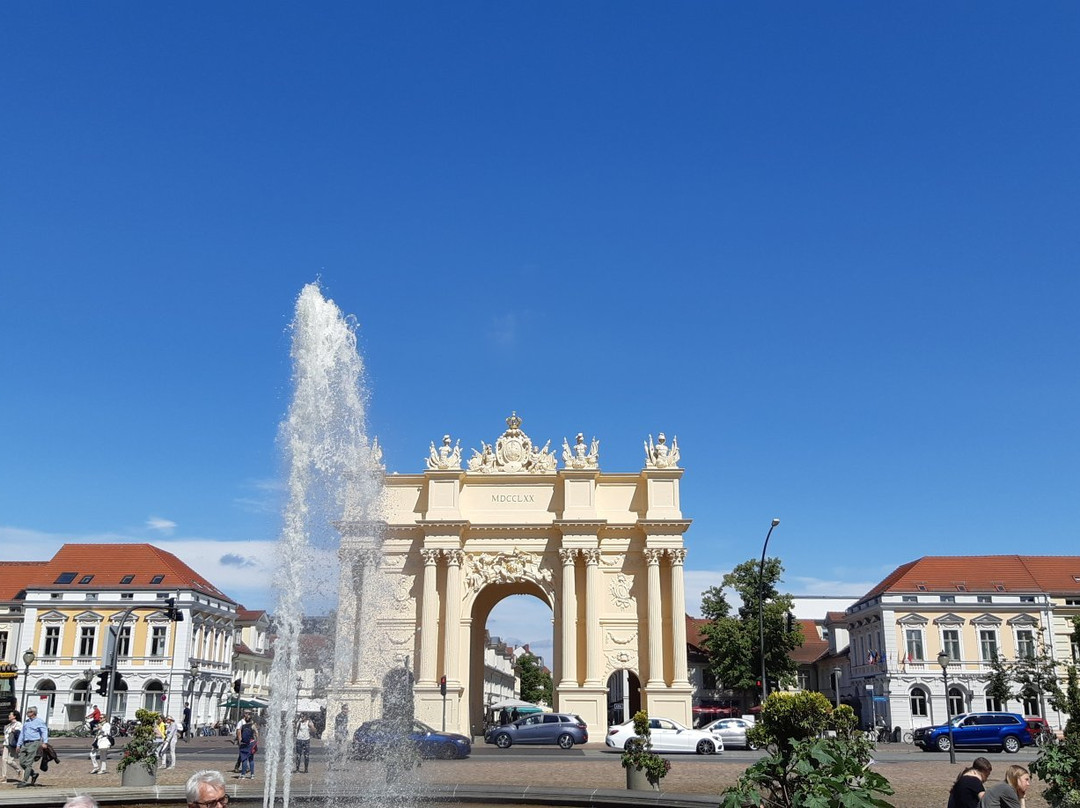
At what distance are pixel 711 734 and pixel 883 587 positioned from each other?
38719 mm

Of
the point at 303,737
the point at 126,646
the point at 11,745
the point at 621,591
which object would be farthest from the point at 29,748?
the point at 126,646

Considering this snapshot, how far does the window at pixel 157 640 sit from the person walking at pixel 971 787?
2498 inches

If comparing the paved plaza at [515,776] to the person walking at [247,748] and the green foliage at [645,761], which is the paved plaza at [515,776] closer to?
the person walking at [247,748]

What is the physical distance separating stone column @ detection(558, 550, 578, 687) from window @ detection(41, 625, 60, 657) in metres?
37.6

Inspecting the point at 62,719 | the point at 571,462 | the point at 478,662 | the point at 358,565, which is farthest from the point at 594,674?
the point at 62,719

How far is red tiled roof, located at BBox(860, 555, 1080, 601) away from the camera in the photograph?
67375 millimetres

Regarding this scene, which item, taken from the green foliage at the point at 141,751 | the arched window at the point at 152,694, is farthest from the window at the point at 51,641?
the green foliage at the point at 141,751

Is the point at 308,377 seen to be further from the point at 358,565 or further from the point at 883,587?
the point at 883,587

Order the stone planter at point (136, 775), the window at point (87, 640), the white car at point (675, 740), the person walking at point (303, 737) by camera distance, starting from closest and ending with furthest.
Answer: the stone planter at point (136, 775) → the person walking at point (303, 737) → the white car at point (675, 740) → the window at point (87, 640)

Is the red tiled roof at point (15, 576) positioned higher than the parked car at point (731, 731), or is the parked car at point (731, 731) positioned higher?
the red tiled roof at point (15, 576)

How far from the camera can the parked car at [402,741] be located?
23.0m

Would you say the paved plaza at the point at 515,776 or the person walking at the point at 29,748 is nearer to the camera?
the paved plaza at the point at 515,776

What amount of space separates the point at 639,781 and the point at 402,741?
5.27 m

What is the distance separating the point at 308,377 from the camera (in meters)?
20.1
